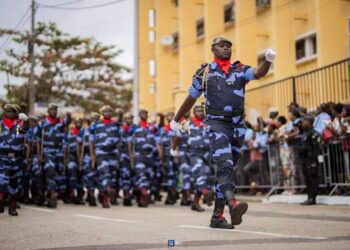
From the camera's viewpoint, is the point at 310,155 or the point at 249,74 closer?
the point at 249,74

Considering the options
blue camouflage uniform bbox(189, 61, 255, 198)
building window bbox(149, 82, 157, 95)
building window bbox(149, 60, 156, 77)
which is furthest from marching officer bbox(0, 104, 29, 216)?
building window bbox(149, 60, 156, 77)

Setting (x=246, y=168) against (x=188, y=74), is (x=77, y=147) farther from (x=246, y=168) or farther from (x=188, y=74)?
(x=188, y=74)

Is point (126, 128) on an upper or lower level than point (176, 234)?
upper

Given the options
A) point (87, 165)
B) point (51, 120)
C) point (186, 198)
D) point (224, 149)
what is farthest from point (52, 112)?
point (224, 149)

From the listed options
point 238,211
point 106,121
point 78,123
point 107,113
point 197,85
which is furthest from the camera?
point 78,123

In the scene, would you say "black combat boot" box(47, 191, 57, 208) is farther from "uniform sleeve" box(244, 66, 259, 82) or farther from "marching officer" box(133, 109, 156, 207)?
"uniform sleeve" box(244, 66, 259, 82)

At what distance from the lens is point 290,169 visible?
1430 cm

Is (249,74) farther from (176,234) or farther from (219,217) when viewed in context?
(176,234)

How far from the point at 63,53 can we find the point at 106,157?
21.3 metres

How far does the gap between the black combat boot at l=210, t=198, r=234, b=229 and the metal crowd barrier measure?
5.97 metres

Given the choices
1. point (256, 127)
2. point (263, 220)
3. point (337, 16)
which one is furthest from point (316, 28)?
point (263, 220)

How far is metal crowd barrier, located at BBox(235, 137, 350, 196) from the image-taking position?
1305cm

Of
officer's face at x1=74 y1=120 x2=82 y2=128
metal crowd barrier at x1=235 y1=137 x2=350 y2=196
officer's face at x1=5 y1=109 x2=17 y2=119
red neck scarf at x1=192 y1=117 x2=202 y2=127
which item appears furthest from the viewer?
officer's face at x1=74 y1=120 x2=82 y2=128

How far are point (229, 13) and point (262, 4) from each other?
3256 millimetres
